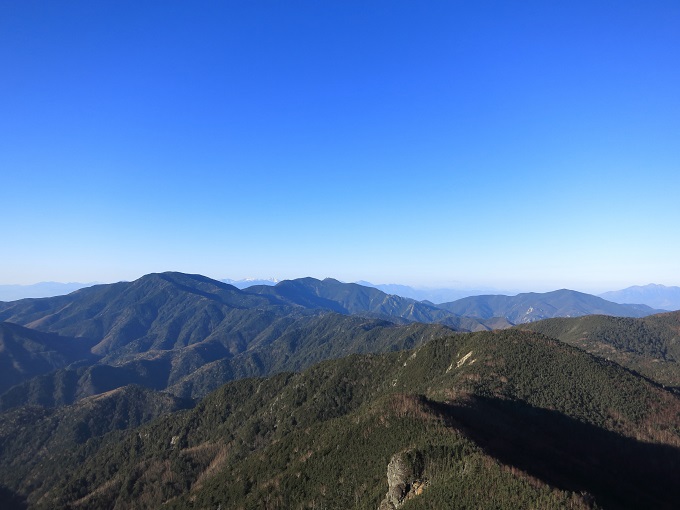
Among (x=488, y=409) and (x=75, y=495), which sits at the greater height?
(x=488, y=409)

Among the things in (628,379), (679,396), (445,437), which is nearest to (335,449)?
(445,437)

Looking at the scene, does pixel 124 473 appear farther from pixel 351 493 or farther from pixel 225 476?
pixel 351 493

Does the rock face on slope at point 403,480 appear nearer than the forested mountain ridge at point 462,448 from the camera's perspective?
No

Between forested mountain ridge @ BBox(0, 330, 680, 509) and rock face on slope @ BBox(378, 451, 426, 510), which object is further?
rock face on slope @ BBox(378, 451, 426, 510)
